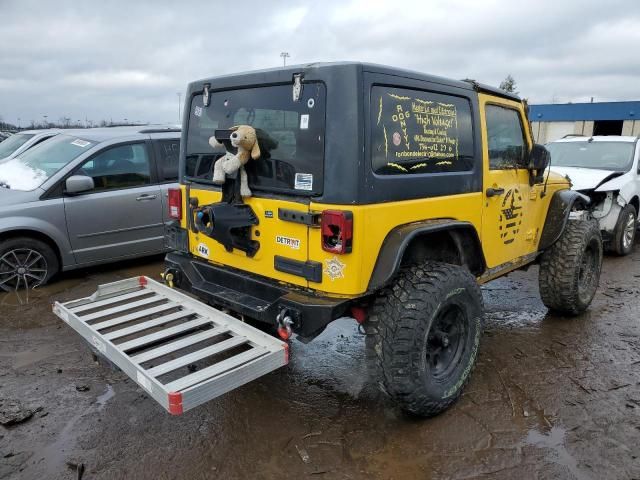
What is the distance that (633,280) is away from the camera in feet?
20.7

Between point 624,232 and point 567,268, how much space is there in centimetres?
374

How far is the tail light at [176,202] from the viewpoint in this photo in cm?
367

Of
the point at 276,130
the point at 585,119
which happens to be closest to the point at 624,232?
the point at 276,130

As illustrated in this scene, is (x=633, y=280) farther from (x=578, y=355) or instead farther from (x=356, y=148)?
(x=356, y=148)

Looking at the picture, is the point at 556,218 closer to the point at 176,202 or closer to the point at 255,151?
the point at 255,151

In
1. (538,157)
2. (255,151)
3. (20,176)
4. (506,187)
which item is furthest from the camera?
(20,176)

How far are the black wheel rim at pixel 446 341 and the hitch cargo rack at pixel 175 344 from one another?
985mm

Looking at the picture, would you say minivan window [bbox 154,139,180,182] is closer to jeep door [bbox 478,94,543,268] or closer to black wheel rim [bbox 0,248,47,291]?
black wheel rim [bbox 0,248,47,291]

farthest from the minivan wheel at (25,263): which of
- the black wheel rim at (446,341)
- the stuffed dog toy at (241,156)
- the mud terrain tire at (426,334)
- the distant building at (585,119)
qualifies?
the distant building at (585,119)

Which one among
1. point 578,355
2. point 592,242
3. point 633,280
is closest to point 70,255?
point 578,355

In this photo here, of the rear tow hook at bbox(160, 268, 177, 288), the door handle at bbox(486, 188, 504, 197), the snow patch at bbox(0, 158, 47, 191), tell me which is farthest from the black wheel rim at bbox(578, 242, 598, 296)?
the snow patch at bbox(0, 158, 47, 191)

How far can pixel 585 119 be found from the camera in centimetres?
2855

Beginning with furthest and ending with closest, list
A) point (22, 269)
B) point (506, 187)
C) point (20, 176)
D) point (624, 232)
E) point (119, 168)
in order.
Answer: point (624, 232), point (119, 168), point (20, 176), point (22, 269), point (506, 187)

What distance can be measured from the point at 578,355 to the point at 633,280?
9.65 feet
